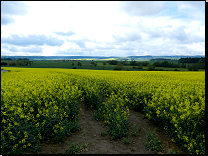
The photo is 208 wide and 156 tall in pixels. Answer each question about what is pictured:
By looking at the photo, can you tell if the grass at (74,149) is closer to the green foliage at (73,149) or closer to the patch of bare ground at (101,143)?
the green foliage at (73,149)

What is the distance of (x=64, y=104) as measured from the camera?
8.20m

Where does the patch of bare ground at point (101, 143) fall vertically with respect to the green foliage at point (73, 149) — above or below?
below

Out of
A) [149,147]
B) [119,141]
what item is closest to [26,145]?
[119,141]

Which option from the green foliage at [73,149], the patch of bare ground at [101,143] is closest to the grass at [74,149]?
the green foliage at [73,149]

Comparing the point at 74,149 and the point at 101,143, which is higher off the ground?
the point at 74,149

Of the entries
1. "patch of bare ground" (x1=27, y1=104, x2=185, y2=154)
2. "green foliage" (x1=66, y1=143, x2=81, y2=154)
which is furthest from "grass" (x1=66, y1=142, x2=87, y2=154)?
"patch of bare ground" (x1=27, y1=104, x2=185, y2=154)

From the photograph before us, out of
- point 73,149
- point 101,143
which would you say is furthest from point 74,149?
point 101,143

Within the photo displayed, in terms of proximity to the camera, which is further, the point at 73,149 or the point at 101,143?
the point at 101,143

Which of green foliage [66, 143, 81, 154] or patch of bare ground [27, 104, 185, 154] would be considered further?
patch of bare ground [27, 104, 185, 154]

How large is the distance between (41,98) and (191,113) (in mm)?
6877

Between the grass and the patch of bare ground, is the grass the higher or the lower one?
the higher one

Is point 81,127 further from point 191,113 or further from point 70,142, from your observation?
point 191,113

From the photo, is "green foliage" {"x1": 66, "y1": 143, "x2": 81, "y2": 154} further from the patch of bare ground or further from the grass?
the patch of bare ground

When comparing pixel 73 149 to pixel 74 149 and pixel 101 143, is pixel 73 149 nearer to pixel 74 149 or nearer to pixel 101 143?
pixel 74 149
